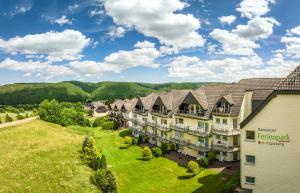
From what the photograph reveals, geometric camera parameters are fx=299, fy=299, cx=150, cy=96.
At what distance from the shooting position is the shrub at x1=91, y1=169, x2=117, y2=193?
46.3 metres

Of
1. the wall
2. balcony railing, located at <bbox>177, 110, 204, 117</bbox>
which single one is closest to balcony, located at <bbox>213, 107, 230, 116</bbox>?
balcony railing, located at <bbox>177, 110, 204, 117</bbox>

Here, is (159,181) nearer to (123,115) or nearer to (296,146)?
(296,146)

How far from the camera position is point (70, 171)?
5128 centimetres

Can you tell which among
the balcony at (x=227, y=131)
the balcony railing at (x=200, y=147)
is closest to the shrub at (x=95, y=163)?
the balcony railing at (x=200, y=147)

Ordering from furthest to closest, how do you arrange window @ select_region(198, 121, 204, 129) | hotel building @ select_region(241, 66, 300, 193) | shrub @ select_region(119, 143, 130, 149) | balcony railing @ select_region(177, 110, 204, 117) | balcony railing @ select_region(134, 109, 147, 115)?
balcony railing @ select_region(134, 109, 147, 115) < shrub @ select_region(119, 143, 130, 149) < balcony railing @ select_region(177, 110, 204, 117) < window @ select_region(198, 121, 204, 129) < hotel building @ select_region(241, 66, 300, 193)

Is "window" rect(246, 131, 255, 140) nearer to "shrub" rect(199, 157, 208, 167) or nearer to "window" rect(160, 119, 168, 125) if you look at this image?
"shrub" rect(199, 157, 208, 167)

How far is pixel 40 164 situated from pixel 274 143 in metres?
39.5

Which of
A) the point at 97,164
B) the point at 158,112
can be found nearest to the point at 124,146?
the point at 158,112

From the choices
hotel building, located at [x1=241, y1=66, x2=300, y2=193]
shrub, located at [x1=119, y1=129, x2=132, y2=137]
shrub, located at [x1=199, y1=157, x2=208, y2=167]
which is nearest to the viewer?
hotel building, located at [x1=241, y1=66, x2=300, y2=193]

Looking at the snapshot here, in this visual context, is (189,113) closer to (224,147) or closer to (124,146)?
(224,147)

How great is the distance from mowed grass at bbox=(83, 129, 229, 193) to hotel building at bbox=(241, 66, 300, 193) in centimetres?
910

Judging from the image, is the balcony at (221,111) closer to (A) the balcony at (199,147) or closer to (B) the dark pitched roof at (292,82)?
(A) the balcony at (199,147)

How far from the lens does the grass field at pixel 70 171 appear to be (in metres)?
45.9

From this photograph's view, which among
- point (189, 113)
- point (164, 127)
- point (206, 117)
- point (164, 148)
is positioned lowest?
point (164, 148)
